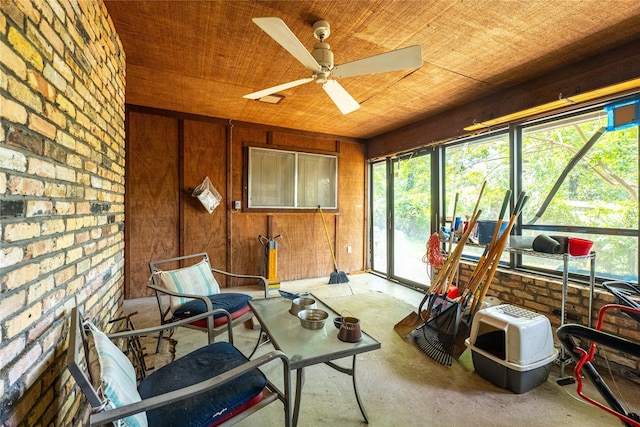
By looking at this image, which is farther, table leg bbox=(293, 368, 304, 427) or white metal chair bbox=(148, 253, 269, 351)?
white metal chair bbox=(148, 253, 269, 351)

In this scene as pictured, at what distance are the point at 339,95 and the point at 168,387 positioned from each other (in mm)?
2103

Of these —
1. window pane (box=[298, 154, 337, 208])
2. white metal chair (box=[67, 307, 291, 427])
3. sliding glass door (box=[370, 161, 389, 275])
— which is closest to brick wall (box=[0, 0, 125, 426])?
white metal chair (box=[67, 307, 291, 427])

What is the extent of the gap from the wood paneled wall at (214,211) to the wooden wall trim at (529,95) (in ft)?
4.38

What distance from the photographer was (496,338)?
1979 millimetres

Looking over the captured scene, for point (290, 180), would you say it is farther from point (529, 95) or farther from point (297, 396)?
point (297, 396)

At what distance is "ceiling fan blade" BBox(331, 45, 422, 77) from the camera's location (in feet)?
5.45

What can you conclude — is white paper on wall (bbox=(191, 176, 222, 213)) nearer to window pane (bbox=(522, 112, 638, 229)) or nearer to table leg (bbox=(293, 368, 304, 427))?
table leg (bbox=(293, 368, 304, 427))

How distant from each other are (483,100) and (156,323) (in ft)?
13.9

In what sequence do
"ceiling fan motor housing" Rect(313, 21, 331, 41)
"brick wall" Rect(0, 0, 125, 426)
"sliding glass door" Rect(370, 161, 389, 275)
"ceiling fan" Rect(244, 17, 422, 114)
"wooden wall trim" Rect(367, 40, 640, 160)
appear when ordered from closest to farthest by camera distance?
"brick wall" Rect(0, 0, 125, 426)
"ceiling fan" Rect(244, 17, 422, 114)
"ceiling fan motor housing" Rect(313, 21, 331, 41)
"wooden wall trim" Rect(367, 40, 640, 160)
"sliding glass door" Rect(370, 161, 389, 275)

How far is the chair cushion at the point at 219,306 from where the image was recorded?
2.11 meters

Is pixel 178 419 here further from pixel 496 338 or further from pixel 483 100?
pixel 483 100

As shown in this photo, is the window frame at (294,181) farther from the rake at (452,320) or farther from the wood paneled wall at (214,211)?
the rake at (452,320)

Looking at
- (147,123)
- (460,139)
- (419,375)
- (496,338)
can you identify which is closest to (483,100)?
(460,139)

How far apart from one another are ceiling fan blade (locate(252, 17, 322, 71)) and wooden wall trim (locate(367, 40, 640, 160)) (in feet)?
7.21
